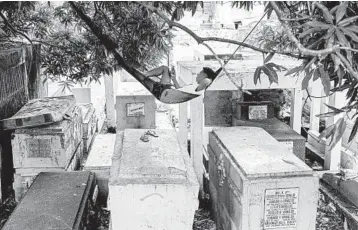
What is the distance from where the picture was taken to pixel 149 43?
581cm

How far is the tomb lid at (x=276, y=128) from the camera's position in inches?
250

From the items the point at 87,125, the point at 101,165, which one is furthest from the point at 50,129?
the point at 87,125

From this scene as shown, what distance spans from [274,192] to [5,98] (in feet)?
12.8

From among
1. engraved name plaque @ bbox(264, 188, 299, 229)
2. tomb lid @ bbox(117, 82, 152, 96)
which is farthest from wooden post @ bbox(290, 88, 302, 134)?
engraved name plaque @ bbox(264, 188, 299, 229)

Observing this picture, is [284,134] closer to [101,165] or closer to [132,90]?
[101,165]

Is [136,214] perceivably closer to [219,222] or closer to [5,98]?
[219,222]

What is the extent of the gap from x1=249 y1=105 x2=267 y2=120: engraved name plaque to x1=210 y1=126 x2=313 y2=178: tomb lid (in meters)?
1.38

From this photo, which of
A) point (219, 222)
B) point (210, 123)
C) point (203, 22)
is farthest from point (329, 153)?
point (203, 22)

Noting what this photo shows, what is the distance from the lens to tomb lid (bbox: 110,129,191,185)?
4020 millimetres

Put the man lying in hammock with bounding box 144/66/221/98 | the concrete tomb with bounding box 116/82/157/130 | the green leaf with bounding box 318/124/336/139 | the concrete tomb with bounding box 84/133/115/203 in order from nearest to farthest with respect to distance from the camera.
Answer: the green leaf with bounding box 318/124/336/139 < the man lying in hammock with bounding box 144/66/221/98 < the concrete tomb with bounding box 84/133/115/203 < the concrete tomb with bounding box 116/82/157/130

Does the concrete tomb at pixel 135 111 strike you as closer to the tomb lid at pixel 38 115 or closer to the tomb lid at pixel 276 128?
the tomb lid at pixel 38 115

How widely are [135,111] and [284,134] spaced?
2.42 metres

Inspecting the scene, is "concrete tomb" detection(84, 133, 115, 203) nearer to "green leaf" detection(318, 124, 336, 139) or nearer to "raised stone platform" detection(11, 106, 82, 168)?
"raised stone platform" detection(11, 106, 82, 168)

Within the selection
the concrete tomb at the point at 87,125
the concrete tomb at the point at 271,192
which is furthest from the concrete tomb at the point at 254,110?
the concrete tomb at the point at 87,125
